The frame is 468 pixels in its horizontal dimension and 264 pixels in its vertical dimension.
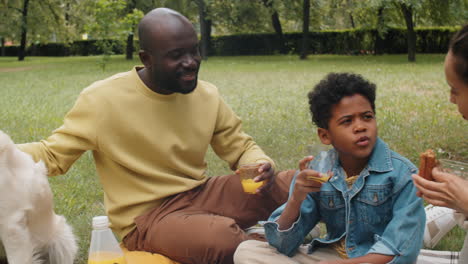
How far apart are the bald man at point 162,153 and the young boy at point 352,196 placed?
40 cm

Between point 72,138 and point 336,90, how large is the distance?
163 cm

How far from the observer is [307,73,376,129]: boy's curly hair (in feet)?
9.43

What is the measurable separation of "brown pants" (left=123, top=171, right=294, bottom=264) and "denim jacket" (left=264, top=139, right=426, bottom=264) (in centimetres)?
38

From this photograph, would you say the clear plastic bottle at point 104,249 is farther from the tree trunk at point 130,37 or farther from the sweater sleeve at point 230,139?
the tree trunk at point 130,37

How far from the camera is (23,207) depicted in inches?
109

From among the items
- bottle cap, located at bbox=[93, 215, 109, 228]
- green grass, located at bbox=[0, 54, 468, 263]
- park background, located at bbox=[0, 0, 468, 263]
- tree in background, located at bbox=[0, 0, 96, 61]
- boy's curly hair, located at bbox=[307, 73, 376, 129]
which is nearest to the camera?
boy's curly hair, located at bbox=[307, 73, 376, 129]

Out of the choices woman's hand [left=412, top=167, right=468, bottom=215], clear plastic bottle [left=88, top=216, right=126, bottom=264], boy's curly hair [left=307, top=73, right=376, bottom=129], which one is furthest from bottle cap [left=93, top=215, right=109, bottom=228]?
woman's hand [left=412, top=167, right=468, bottom=215]

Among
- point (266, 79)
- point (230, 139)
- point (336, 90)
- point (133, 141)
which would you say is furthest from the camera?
point (266, 79)

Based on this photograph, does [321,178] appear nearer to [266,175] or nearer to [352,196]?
[352,196]

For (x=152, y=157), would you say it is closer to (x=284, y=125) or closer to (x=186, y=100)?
(x=186, y=100)

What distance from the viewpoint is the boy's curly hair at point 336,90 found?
9.43 ft

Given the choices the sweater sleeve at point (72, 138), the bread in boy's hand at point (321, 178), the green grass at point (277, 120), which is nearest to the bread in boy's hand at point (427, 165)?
the bread in boy's hand at point (321, 178)

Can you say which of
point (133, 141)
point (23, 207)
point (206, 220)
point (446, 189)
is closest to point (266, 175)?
point (206, 220)

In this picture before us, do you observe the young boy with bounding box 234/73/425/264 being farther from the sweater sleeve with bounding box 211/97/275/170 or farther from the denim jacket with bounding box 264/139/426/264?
the sweater sleeve with bounding box 211/97/275/170
